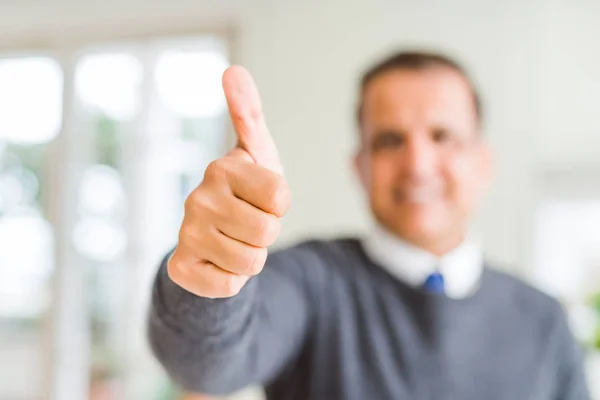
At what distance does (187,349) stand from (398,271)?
32 centimetres

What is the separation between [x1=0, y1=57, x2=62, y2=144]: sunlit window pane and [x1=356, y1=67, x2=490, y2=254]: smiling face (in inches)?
61.2

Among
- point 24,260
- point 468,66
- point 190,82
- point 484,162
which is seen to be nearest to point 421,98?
point 484,162

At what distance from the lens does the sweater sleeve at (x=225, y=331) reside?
0.44 m

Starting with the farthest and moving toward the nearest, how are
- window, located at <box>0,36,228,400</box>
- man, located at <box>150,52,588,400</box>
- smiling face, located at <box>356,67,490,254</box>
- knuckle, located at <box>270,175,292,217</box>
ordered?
window, located at <box>0,36,228,400</box>
smiling face, located at <box>356,67,490,254</box>
man, located at <box>150,52,588,400</box>
knuckle, located at <box>270,175,292,217</box>

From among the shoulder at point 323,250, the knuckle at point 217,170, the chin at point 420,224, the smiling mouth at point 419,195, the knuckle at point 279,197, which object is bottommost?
the shoulder at point 323,250

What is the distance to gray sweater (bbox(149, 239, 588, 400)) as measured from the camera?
0.63m

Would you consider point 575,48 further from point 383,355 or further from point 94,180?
point 94,180

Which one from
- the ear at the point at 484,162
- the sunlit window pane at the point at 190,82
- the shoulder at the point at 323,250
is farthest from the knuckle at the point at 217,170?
the sunlit window pane at the point at 190,82

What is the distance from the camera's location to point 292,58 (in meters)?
1.62

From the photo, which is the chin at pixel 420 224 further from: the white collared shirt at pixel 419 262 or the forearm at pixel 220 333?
the forearm at pixel 220 333

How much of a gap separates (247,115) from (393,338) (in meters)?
0.36

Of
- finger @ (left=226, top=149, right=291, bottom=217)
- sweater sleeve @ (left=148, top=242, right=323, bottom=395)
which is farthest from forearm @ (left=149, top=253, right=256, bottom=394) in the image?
finger @ (left=226, top=149, right=291, bottom=217)

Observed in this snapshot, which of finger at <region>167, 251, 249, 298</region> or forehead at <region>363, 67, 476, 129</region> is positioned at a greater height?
forehead at <region>363, 67, 476, 129</region>

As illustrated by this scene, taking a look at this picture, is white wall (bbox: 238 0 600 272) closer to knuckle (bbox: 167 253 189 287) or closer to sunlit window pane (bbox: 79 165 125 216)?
sunlit window pane (bbox: 79 165 125 216)
